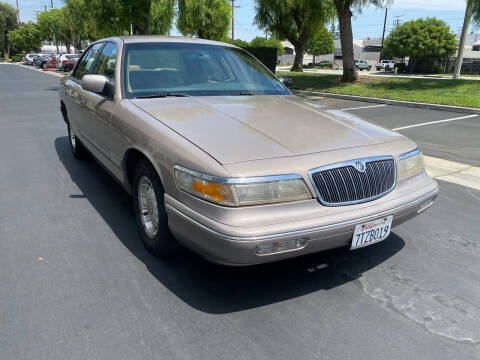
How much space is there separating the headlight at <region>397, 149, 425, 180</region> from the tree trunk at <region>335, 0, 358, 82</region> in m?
14.9

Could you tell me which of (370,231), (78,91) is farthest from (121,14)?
(370,231)

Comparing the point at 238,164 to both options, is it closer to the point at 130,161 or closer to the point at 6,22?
the point at 130,161

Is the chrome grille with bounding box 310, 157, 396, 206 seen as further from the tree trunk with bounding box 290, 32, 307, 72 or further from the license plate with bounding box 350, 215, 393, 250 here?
the tree trunk with bounding box 290, 32, 307, 72

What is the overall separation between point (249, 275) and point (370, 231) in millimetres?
919

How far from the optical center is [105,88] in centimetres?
361

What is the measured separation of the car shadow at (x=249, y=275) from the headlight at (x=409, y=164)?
27.3 inches

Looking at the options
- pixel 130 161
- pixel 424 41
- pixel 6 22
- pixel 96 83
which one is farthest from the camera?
Answer: pixel 6 22

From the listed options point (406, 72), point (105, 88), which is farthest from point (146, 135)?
point (406, 72)

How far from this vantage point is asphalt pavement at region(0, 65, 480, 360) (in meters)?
2.22

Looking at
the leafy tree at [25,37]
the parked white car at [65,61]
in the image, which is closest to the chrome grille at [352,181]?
the parked white car at [65,61]

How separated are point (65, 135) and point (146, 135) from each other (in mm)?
5539

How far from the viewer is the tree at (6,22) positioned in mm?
82981

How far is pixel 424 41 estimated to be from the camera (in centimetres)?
4866

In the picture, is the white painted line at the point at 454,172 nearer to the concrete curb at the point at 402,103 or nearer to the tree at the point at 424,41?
the concrete curb at the point at 402,103
